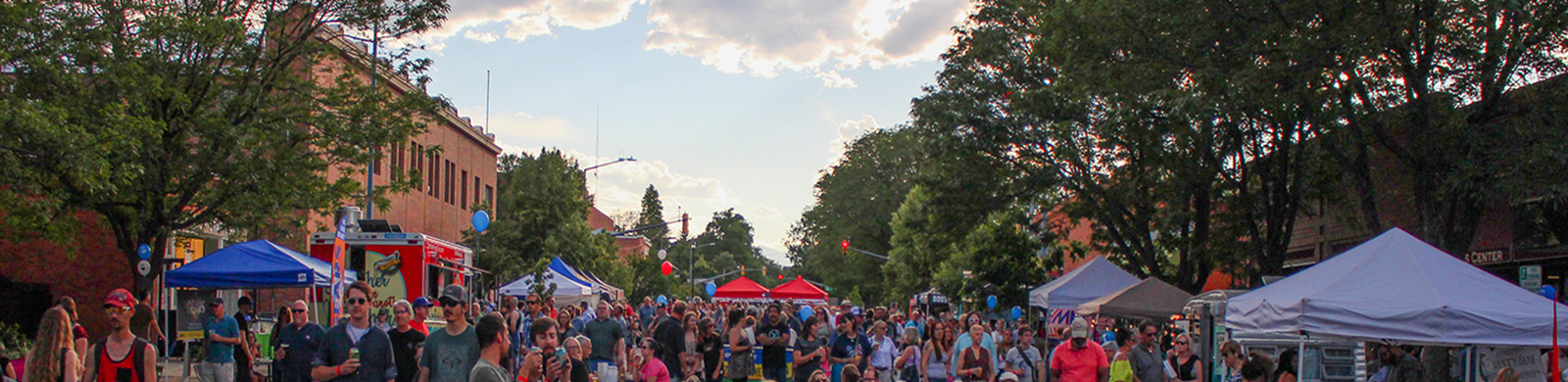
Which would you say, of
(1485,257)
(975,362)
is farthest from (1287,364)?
Result: (1485,257)

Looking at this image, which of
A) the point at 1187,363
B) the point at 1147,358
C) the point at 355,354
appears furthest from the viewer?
the point at 1187,363

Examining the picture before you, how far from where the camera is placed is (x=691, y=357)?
1470 cm

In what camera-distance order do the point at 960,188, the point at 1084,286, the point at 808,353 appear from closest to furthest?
the point at 808,353 → the point at 1084,286 → the point at 960,188

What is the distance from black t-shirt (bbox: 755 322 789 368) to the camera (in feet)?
52.3

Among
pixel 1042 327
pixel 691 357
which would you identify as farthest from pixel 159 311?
pixel 1042 327

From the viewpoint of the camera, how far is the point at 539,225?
47.6 metres

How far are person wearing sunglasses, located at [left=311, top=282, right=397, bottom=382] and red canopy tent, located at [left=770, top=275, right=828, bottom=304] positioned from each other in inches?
1405

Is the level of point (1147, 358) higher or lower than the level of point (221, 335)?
lower

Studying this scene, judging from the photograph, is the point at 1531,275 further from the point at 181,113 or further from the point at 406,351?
the point at 181,113

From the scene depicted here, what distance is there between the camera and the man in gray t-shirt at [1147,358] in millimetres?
13570

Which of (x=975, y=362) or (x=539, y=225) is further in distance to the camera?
(x=539, y=225)

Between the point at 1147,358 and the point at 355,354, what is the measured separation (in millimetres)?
8042

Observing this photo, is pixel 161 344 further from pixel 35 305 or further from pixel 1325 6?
pixel 1325 6

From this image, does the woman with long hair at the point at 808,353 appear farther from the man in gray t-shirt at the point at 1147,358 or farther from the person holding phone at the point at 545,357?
the person holding phone at the point at 545,357
